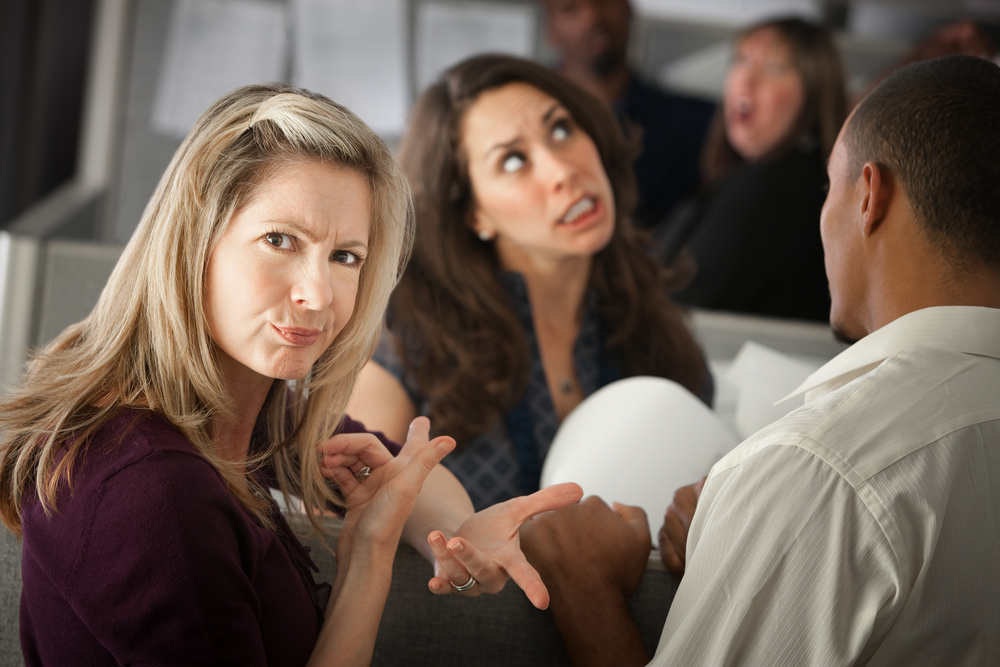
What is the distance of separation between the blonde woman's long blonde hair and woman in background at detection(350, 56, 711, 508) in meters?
0.65

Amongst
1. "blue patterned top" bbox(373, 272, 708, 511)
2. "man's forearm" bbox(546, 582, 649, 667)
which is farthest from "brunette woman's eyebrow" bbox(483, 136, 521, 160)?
A: "man's forearm" bbox(546, 582, 649, 667)

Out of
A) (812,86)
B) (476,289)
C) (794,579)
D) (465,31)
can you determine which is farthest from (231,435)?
(465,31)

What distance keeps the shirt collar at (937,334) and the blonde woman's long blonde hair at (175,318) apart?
0.50 m

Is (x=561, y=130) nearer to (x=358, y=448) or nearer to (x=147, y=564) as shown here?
(x=358, y=448)

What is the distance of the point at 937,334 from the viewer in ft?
2.44

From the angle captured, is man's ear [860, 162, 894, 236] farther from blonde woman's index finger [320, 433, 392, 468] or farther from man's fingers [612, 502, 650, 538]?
blonde woman's index finger [320, 433, 392, 468]

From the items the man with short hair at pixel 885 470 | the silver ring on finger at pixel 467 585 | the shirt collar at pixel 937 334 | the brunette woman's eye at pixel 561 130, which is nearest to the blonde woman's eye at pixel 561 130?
the brunette woman's eye at pixel 561 130

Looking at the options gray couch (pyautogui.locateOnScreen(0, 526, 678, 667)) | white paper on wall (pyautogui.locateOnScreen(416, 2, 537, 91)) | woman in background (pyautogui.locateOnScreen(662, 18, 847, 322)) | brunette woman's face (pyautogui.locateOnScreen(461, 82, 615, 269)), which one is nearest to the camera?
gray couch (pyautogui.locateOnScreen(0, 526, 678, 667))

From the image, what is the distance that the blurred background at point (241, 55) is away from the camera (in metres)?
2.09

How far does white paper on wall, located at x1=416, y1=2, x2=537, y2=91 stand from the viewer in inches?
101

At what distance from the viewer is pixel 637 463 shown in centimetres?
119

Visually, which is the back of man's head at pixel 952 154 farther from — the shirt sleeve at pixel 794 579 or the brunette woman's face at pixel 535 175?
the brunette woman's face at pixel 535 175

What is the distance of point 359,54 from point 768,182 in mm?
1287

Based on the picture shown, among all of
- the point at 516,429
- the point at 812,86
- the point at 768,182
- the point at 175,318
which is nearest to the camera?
the point at 175,318
